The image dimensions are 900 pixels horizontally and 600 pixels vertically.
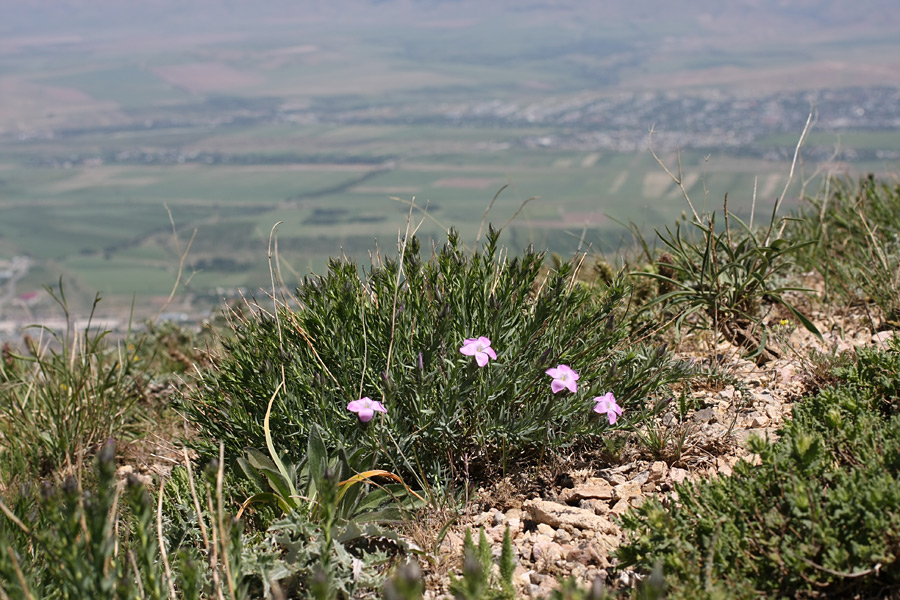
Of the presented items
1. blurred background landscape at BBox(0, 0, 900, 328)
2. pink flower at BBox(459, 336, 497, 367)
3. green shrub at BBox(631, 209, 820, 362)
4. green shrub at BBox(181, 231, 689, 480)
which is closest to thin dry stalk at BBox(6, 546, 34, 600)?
green shrub at BBox(181, 231, 689, 480)

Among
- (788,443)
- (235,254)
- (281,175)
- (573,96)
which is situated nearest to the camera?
(788,443)

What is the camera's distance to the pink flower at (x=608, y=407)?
2.59 meters

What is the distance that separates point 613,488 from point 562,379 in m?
0.52

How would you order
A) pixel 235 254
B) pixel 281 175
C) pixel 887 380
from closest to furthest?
pixel 887 380 → pixel 235 254 → pixel 281 175

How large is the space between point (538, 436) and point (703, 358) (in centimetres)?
135

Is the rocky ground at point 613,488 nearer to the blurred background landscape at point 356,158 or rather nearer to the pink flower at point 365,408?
the pink flower at point 365,408

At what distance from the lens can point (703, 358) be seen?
3590 mm

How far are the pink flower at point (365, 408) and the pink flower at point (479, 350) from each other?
0.36m

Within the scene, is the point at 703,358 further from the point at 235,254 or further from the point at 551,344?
the point at 235,254

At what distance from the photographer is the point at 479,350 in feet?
8.30

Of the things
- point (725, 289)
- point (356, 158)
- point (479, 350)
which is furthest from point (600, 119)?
point (479, 350)

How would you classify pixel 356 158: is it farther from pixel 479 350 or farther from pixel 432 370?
pixel 479 350

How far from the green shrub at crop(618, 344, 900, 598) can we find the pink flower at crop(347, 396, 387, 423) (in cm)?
92

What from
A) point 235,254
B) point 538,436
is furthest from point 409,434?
point 235,254
